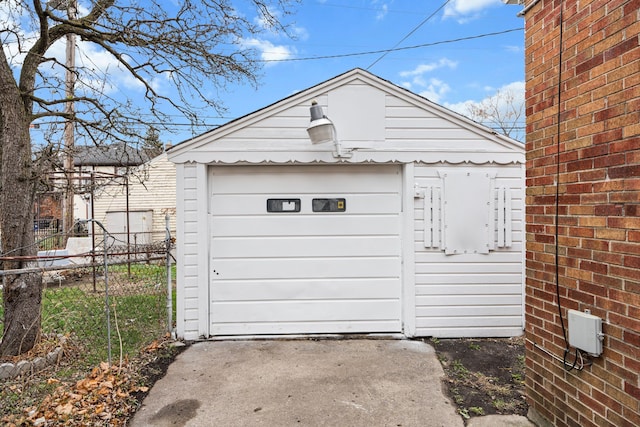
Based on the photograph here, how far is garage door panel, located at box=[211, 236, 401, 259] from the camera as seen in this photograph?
14.1ft

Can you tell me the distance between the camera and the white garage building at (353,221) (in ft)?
13.8

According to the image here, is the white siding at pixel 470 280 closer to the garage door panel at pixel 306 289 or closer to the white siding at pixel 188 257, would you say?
the garage door panel at pixel 306 289

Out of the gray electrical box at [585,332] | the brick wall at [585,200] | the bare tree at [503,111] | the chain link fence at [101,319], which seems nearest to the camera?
the brick wall at [585,200]

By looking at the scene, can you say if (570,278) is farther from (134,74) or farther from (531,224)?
(134,74)

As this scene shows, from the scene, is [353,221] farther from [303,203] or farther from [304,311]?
[304,311]

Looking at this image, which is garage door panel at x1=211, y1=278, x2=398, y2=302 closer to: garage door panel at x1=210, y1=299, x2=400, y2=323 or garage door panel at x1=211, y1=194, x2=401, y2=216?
garage door panel at x1=210, y1=299, x2=400, y2=323

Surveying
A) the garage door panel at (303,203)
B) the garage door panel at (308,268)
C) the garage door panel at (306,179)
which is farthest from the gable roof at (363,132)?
the garage door panel at (308,268)

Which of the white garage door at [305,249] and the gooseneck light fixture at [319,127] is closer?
the gooseneck light fixture at [319,127]

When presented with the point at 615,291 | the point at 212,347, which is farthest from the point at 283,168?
the point at 615,291

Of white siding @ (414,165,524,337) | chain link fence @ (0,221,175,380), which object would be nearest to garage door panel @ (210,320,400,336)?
white siding @ (414,165,524,337)

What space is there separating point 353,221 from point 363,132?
102 centimetres

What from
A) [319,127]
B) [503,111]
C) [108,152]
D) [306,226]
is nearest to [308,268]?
[306,226]

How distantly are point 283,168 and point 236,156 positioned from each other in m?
0.54

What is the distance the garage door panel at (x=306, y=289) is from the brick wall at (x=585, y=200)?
1881mm
